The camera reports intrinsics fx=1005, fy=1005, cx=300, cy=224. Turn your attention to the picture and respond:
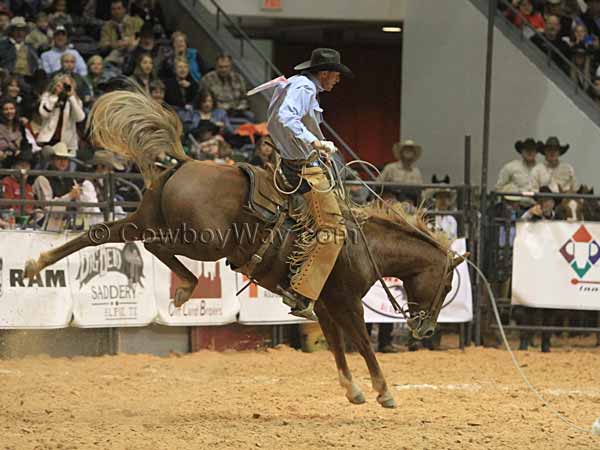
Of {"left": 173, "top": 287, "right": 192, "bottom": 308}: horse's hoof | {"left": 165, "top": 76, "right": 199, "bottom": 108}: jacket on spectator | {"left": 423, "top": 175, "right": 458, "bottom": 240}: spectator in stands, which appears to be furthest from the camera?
{"left": 165, "top": 76, "right": 199, "bottom": 108}: jacket on spectator

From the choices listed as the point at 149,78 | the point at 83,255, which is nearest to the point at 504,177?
the point at 149,78

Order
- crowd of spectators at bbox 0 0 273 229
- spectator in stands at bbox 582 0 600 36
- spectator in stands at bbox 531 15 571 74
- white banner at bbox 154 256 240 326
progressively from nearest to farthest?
white banner at bbox 154 256 240 326
crowd of spectators at bbox 0 0 273 229
spectator in stands at bbox 531 15 571 74
spectator in stands at bbox 582 0 600 36

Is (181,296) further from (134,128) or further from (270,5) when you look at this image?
(270,5)

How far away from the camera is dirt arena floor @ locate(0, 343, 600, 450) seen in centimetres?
665

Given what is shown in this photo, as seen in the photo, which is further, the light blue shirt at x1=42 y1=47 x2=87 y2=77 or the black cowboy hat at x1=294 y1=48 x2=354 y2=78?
the light blue shirt at x1=42 y1=47 x2=87 y2=77

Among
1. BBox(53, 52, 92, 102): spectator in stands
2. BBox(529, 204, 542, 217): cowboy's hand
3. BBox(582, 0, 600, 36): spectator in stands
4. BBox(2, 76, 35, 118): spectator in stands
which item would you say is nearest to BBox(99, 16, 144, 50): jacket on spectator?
BBox(53, 52, 92, 102): spectator in stands

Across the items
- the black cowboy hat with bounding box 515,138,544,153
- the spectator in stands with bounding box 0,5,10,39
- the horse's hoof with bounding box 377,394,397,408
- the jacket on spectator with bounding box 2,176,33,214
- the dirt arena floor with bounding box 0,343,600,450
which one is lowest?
the dirt arena floor with bounding box 0,343,600,450

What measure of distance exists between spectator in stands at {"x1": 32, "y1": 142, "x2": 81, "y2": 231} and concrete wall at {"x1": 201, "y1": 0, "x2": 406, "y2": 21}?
632 centimetres

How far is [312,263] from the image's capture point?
7.32 metres

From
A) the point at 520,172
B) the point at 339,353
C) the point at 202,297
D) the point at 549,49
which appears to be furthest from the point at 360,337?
the point at 549,49

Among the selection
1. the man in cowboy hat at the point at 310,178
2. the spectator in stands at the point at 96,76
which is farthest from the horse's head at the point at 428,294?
the spectator in stands at the point at 96,76

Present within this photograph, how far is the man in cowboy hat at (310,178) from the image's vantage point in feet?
23.2

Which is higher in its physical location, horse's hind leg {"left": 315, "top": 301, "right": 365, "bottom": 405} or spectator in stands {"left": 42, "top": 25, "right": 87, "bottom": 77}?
spectator in stands {"left": 42, "top": 25, "right": 87, "bottom": 77}

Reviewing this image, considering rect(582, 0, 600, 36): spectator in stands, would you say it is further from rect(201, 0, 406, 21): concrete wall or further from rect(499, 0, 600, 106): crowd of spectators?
rect(201, 0, 406, 21): concrete wall
